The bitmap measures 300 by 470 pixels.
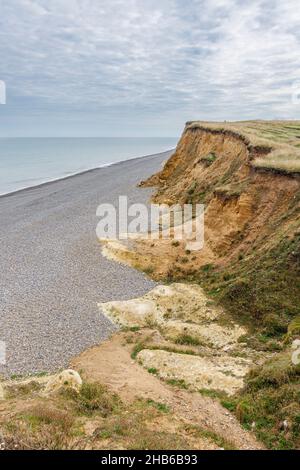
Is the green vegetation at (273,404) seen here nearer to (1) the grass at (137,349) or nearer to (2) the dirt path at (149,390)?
(2) the dirt path at (149,390)

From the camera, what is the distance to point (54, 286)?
26219 mm

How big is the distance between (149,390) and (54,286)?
13.6 meters

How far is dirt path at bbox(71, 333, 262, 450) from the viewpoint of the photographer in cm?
1212

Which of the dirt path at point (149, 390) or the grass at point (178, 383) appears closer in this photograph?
the dirt path at point (149, 390)

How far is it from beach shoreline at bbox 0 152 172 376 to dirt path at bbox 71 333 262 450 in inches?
56.5

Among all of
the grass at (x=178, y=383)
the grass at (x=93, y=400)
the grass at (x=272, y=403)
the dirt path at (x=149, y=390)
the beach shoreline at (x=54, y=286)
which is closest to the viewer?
the grass at (x=272, y=403)

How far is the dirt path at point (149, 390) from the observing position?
1212 cm

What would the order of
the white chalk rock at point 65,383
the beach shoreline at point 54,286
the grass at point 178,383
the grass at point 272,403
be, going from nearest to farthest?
the grass at point 272,403 < the white chalk rock at point 65,383 < the grass at point 178,383 < the beach shoreline at point 54,286

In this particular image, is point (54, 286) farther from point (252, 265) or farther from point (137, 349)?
point (252, 265)

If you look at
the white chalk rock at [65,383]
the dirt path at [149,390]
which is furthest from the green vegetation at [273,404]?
→ the white chalk rock at [65,383]

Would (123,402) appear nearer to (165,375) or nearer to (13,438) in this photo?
(165,375)

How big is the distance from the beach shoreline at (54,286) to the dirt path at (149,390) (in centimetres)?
144

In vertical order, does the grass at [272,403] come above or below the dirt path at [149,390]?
above

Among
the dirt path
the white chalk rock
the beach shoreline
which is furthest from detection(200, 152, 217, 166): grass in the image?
the white chalk rock
